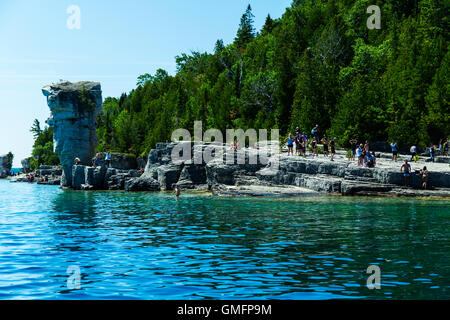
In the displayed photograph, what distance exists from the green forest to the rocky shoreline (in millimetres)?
11289

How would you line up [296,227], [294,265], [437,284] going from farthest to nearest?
[296,227] → [294,265] → [437,284]

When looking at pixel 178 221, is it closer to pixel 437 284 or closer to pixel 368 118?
pixel 437 284

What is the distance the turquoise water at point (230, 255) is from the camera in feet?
35.5

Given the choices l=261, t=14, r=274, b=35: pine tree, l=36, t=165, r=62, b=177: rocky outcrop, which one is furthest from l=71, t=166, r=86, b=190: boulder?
l=261, t=14, r=274, b=35: pine tree

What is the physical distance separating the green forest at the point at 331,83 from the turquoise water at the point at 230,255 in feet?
106

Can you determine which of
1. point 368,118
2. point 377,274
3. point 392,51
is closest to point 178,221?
point 377,274

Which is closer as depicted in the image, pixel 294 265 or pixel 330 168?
pixel 294 265

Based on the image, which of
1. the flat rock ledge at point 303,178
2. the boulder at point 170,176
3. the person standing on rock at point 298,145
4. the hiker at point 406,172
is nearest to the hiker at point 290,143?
the person standing on rock at point 298,145

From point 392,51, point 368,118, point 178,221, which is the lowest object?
point 178,221

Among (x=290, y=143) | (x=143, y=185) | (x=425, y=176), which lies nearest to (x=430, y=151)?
(x=425, y=176)

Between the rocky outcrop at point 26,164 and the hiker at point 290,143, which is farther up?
the hiker at point 290,143

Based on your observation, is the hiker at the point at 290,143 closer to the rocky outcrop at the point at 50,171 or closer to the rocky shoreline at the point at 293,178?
the rocky shoreline at the point at 293,178
